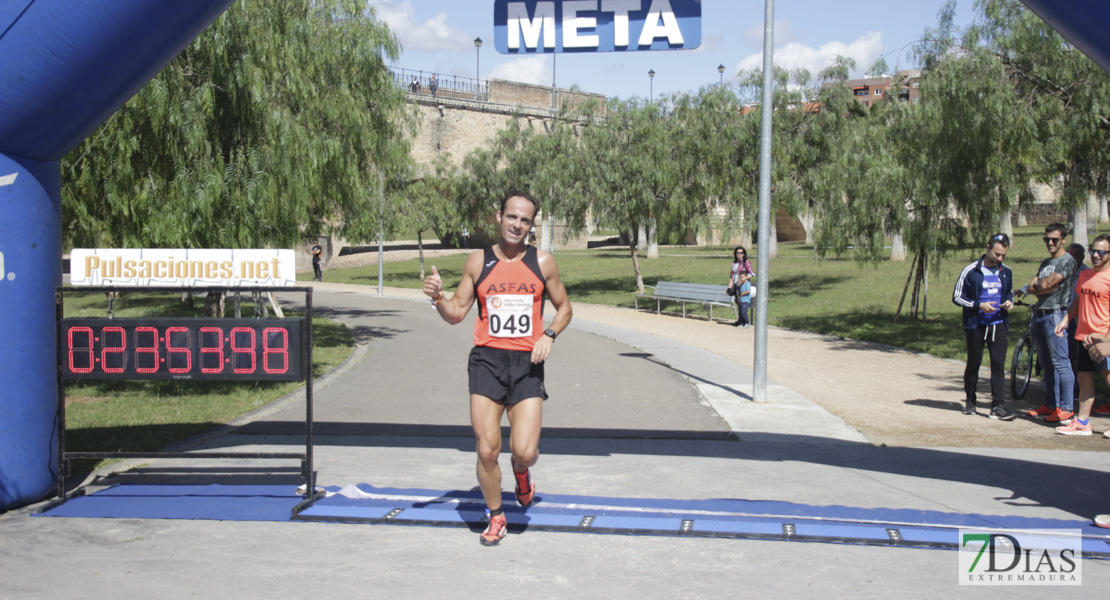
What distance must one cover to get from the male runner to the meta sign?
227cm

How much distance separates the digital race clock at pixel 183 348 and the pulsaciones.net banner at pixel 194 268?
29 centimetres

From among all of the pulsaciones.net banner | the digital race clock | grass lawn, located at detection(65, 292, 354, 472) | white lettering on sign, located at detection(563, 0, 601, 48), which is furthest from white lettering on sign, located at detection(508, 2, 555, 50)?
grass lawn, located at detection(65, 292, 354, 472)

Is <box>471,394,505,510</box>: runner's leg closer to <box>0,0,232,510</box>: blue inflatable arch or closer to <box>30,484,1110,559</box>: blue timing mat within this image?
<box>30,484,1110,559</box>: blue timing mat

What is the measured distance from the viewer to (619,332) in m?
18.5

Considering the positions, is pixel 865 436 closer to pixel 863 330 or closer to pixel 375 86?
pixel 863 330

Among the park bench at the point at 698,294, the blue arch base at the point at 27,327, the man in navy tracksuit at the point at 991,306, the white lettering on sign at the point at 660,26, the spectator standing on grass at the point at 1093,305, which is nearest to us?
the blue arch base at the point at 27,327

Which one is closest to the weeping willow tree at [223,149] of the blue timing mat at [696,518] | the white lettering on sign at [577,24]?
the white lettering on sign at [577,24]

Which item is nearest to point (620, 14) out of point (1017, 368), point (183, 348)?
point (183, 348)

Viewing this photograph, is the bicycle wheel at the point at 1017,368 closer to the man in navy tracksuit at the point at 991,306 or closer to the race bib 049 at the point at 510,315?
the man in navy tracksuit at the point at 991,306

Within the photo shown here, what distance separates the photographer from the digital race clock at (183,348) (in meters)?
5.90

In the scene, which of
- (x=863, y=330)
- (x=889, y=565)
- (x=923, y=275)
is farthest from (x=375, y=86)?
(x=889, y=565)

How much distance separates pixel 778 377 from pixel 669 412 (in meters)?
3.13

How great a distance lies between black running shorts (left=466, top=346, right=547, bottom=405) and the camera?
16.7ft

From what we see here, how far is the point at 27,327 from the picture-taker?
19.2 feet
